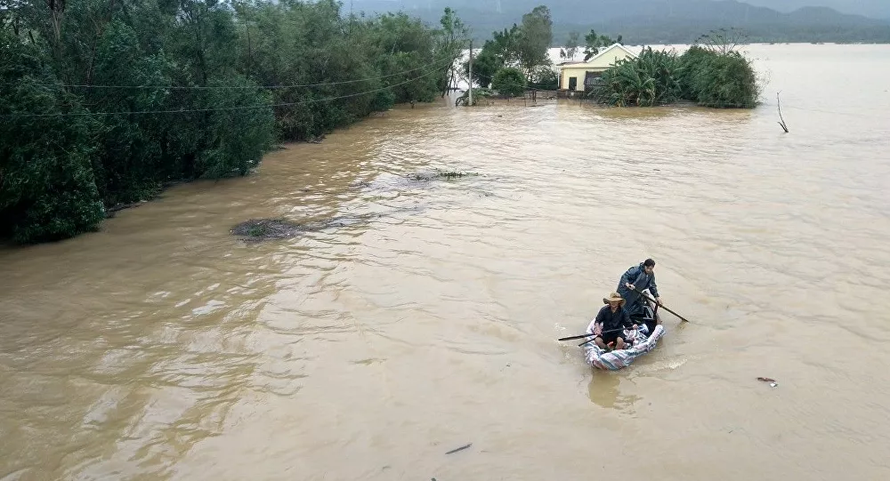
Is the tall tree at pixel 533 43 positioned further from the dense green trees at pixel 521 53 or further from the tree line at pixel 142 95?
the tree line at pixel 142 95

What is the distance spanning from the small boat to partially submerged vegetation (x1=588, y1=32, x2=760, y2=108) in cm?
3609

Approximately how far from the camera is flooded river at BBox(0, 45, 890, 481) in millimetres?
7977

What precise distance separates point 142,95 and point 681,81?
38.4m

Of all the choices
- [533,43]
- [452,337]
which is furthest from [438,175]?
[533,43]

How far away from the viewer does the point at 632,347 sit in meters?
10.0

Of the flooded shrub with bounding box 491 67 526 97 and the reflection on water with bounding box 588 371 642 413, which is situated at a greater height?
the flooded shrub with bounding box 491 67 526 97

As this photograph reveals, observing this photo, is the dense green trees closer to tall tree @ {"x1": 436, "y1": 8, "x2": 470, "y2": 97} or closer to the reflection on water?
tall tree @ {"x1": 436, "y1": 8, "x2": 470, "y2": 97}

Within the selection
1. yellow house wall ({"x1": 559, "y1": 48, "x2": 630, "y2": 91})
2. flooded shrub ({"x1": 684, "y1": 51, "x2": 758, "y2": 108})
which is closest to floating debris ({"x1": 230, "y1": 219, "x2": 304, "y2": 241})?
flooded shrub ({"x1": 684, "y1": 51, "x2": 758, "y2": 108})

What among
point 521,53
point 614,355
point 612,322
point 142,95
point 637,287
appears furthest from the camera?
point 521,53

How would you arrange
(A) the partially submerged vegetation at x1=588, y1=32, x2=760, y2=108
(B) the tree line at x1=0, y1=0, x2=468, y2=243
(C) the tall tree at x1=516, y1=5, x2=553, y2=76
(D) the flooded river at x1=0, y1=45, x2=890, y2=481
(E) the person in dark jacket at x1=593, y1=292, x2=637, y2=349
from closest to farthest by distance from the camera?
1. (D) the flooded river at x1=0, y1=45, x2=890, y2=481
2. (E) the person in dark jacket at x1=593, y1=292, x2=637, y2=349
3. (B) the tree line at x1=0, y1=0, x2=468, y2=243
4. (A) the partially submerged vegetation at x1=588, y1=32, x2=760, y2=108
5. (C) the tall tree at x1=516, y1=5, x2=553, y2=76

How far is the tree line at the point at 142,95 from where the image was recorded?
48.9 ft

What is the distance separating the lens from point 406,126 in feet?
122

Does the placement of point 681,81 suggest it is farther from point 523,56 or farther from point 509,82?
point 523,56

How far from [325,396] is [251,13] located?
26.5m
